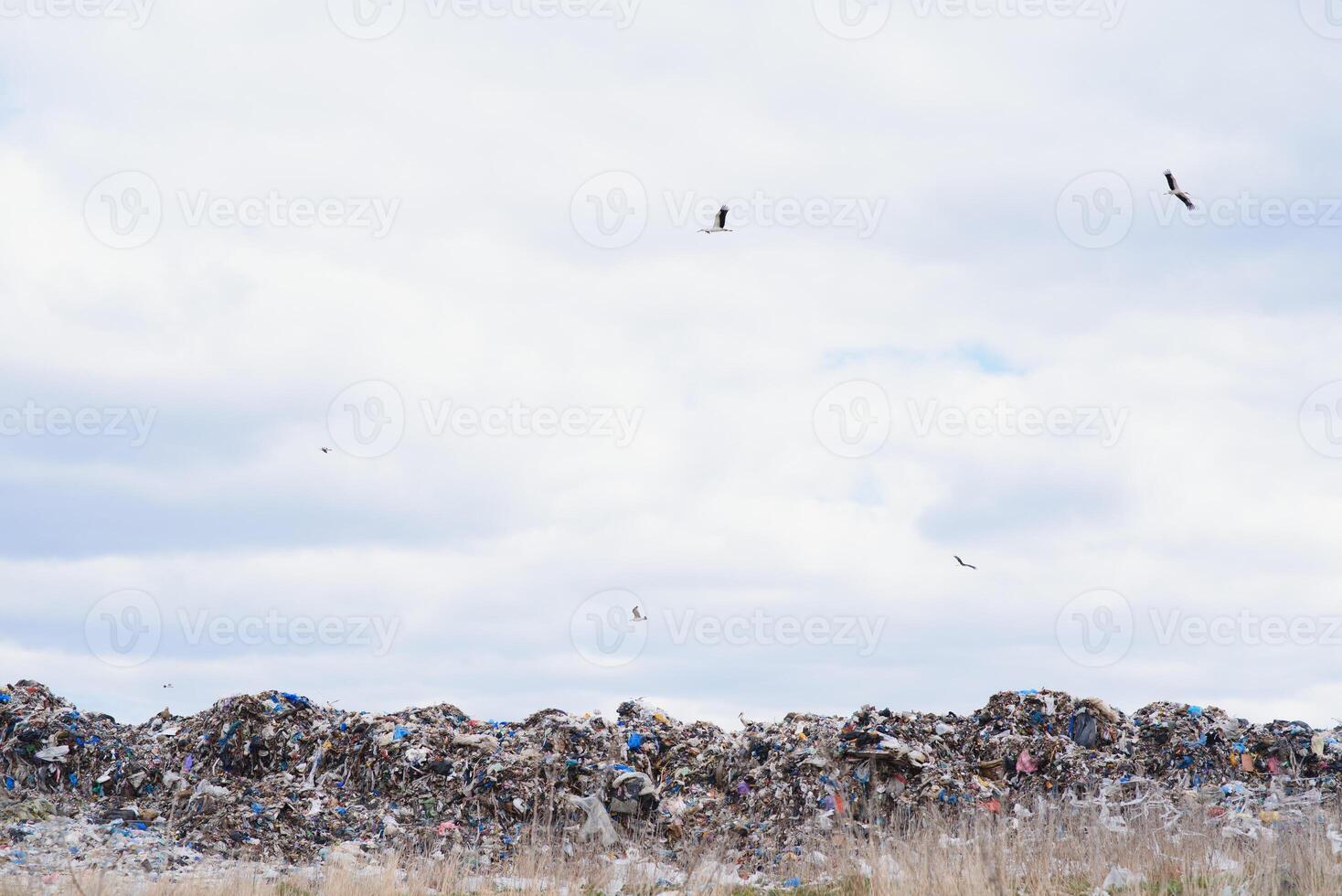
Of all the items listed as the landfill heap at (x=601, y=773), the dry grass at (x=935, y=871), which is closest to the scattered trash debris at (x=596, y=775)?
the landfill heap at (x=601, y=773)

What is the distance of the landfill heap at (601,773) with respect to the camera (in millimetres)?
13289

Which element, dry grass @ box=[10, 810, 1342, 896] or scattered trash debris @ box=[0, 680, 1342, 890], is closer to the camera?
dry grass @ box=[10, 810, 1342, 896]

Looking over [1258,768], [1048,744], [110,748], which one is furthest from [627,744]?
[1258,768]

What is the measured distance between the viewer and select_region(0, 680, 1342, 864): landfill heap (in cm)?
1329

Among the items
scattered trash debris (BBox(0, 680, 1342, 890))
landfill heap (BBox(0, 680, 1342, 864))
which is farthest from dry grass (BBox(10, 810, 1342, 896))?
landfill heap (BBox(0, 680, 1342, 864))

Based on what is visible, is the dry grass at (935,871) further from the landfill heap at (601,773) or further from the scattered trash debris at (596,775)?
the landfill heap at (601,773)

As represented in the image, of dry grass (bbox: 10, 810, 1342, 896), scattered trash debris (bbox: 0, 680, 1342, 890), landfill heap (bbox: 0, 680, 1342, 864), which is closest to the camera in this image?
dry grass (bbox: 10, 810, 1342, 896)

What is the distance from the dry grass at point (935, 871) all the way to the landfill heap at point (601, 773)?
1.33 m

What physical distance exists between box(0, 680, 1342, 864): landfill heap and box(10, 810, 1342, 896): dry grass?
1.33m

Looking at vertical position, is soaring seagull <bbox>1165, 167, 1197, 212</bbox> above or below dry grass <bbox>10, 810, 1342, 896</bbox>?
above

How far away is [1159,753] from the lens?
1494cm

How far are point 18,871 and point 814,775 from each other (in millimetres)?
8093

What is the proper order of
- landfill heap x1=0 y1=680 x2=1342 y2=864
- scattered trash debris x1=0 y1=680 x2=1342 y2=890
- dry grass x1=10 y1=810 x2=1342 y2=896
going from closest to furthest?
dry grass x1=10 y1=810 x2=1342 y2=896, scattered trash debris x1=0 y1=680 x2=1342 y2=890, landfill heap x1=0 y1=680 x2=1342 y2=864

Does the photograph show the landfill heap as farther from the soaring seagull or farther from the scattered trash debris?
the soaring seagull
